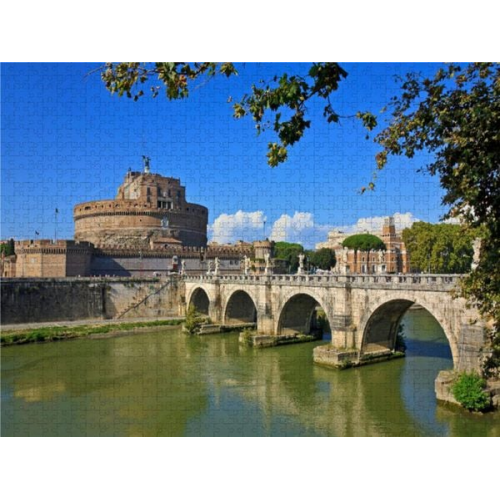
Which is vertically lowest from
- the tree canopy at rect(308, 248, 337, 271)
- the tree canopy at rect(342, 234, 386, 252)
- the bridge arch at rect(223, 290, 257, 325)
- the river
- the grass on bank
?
the river

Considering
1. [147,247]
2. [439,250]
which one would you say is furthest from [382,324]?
[147,247]

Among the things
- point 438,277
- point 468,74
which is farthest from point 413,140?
point 438,277

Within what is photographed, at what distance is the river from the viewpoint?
48.8ft

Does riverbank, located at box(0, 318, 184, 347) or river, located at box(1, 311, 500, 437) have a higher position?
riverbank, located at box(0, 318, 184, 347)

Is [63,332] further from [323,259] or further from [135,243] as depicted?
[323,259]

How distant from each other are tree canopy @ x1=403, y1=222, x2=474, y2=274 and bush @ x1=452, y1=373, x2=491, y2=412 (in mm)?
28657

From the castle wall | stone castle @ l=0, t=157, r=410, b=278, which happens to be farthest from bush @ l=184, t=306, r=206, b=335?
the castle wall

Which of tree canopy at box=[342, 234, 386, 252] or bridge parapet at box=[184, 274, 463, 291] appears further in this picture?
tree canopy at box=[342, 234, 386, 252]

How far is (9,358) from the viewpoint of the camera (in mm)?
26688

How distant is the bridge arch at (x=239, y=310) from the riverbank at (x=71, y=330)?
4.29 m

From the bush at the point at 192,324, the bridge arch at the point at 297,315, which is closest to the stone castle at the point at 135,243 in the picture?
the bush at the point at 192,324

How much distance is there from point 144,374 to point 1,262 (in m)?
37.1

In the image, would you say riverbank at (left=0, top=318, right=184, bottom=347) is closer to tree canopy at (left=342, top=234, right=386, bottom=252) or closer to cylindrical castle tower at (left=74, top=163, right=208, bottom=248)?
cylindrical castle tower at (left=74, top=163, right=208, bottom=248)
